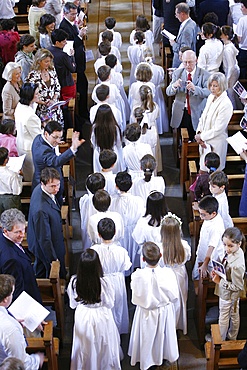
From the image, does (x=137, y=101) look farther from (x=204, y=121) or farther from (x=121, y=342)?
(x=121, y=342)

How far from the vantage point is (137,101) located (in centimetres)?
777

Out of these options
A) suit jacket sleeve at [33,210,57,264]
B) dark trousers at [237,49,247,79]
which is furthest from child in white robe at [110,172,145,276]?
dark trousers at [237,49,247,79]

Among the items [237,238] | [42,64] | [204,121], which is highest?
[42,64]

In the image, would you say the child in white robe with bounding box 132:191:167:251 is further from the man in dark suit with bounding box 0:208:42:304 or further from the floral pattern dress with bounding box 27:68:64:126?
the floral pattern dress with bounding box 27:68:64:126

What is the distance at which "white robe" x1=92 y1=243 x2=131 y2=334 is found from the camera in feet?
16.9

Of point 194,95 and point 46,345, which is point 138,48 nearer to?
point 194,95

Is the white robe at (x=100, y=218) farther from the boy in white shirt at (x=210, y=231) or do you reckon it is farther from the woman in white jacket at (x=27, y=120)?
the woman in white jacket at (x=27, y=120)

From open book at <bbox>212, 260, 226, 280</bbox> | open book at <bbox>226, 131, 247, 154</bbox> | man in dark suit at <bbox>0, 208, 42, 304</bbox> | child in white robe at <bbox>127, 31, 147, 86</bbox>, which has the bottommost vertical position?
open book at <bbox>212, 260, 226, 280</bbox>

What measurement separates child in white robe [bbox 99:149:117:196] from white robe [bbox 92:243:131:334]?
936mm

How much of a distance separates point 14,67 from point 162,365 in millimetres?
3572

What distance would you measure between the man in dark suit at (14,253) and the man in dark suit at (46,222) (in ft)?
1.54

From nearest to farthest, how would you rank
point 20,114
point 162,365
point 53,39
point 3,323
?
point 3,323
point 162,365
point 20,114
point 53,39

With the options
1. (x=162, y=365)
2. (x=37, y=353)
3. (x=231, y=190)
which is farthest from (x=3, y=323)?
(x=231, y=190)

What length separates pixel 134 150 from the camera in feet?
21.2
